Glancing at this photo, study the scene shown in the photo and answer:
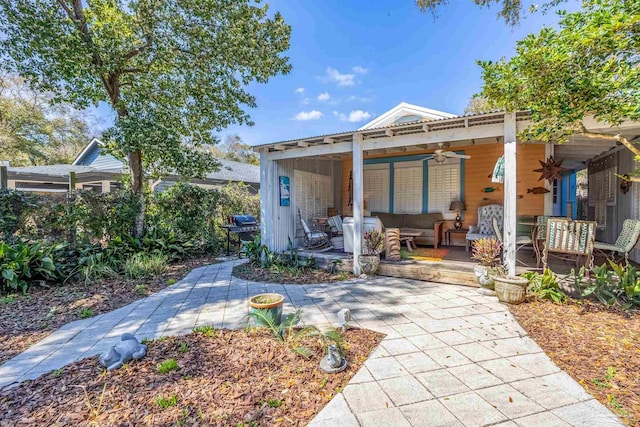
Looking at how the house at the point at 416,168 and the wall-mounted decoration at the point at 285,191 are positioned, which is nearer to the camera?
the house at the point at 416,168

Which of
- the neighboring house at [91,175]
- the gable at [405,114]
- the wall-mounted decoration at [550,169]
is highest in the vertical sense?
the gable at [405,114]

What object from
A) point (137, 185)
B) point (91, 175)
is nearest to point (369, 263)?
point (137, 185)

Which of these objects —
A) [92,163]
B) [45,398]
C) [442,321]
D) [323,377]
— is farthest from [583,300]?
[92,163]

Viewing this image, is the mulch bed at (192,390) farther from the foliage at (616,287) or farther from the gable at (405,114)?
the gable at (405,114)

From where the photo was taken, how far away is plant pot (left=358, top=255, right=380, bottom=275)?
572cm

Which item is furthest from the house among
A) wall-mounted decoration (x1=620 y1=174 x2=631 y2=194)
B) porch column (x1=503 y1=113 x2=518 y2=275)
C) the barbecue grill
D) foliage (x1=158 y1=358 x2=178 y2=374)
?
foliage (x1=158 y1=358 x2=178 y2=374)

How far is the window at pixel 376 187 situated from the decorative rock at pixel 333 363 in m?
6.76

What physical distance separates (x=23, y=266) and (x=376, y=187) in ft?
26.3

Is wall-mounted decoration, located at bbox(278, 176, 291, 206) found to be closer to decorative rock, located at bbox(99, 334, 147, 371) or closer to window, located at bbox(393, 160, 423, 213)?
window, located at bbox(393, 160, 423, 213)

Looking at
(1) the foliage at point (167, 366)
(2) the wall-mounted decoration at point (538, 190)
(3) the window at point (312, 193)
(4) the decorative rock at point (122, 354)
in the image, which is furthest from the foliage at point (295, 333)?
(2) the wall-mounted decoration at point (538, 190)

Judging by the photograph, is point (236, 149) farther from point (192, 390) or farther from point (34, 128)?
point (192, 390)

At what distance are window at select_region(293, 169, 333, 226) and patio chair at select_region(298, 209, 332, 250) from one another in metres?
0.46

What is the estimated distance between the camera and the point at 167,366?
8.57 feet

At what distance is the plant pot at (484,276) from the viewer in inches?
181
